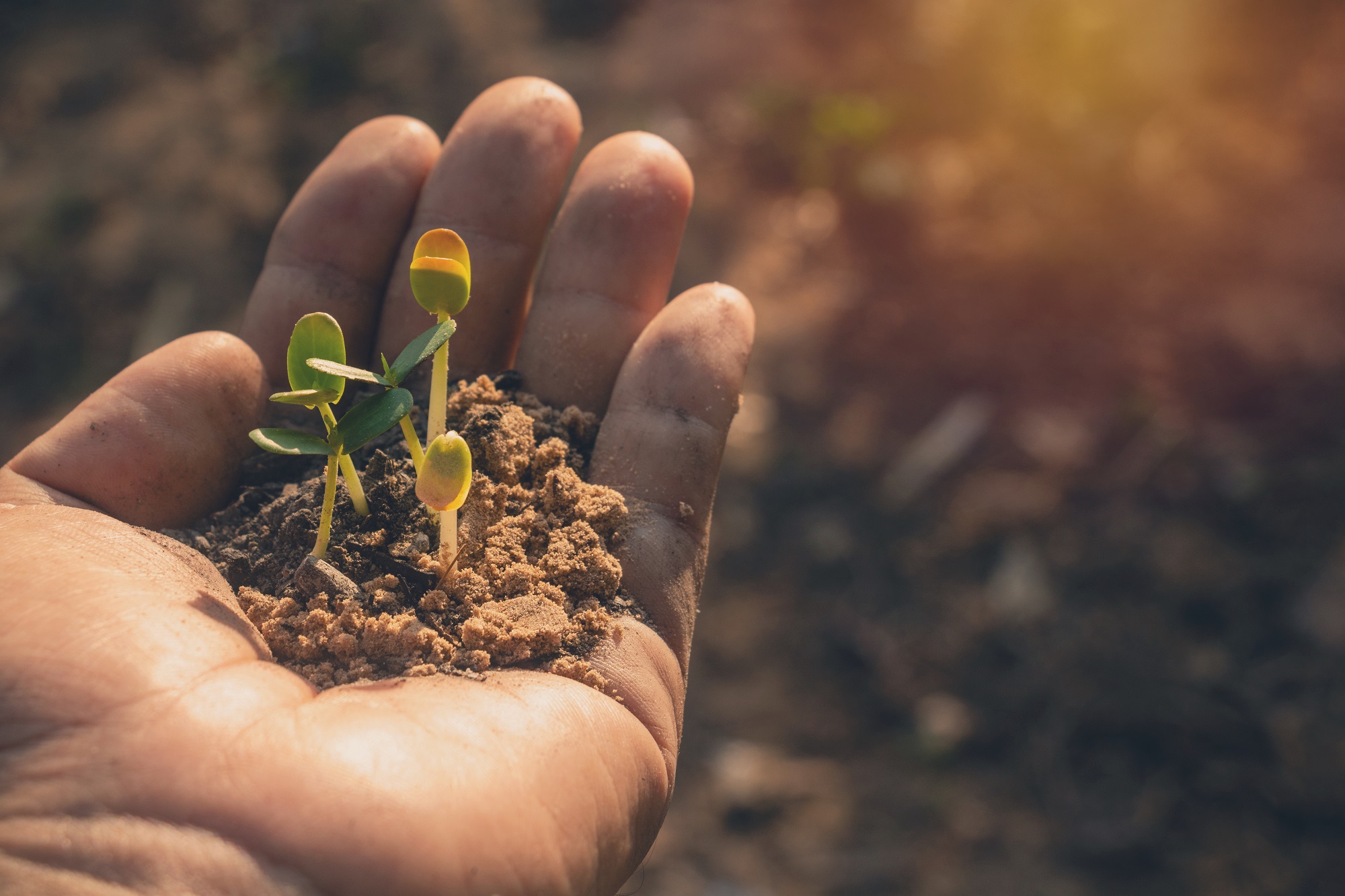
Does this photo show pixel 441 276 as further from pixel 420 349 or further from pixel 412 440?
pixel 412 440

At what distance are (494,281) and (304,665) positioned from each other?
1.07m

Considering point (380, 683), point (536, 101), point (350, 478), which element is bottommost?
point (380, 683)

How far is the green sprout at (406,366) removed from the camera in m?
1.46

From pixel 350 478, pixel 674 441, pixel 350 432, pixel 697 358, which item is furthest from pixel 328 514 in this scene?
pixel 697 358

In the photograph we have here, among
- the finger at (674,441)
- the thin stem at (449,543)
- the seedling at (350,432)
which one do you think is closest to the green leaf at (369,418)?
the seedling at (350,432)

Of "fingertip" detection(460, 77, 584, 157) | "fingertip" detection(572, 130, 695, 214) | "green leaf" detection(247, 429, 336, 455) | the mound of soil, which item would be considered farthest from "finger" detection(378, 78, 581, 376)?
"green leaf" detection(247, 429, 336, 455)

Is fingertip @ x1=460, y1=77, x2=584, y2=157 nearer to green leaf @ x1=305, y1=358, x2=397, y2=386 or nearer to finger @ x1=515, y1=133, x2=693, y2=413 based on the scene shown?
finger @ x1=515, y1=133, x2=693, y2=413

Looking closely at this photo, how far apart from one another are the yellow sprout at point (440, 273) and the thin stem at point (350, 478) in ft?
0.86

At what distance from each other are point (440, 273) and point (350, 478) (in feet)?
1.47

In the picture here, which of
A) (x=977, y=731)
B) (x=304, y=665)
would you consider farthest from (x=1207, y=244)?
(x=304, y=665)

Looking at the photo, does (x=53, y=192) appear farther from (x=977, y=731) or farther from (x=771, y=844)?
(x=977, y=731)

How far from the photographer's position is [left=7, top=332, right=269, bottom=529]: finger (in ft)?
5.76

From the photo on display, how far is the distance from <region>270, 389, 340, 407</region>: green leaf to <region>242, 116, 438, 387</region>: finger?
26.7 inches

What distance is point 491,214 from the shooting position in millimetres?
2219
